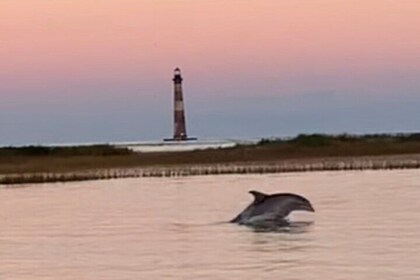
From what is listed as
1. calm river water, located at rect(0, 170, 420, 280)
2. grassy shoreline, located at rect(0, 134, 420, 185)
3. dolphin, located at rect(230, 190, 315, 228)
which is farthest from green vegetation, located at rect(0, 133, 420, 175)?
dolphin, located at rect(230, 190, 315, 228)

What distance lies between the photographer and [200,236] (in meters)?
26.9

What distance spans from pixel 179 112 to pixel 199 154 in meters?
22.0

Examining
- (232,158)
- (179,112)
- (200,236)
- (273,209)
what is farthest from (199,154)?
(200,236)

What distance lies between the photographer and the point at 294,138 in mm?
87375

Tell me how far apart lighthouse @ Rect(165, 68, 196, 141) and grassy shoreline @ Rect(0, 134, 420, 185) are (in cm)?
1173

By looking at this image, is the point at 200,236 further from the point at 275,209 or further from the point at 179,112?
the point at 179,112

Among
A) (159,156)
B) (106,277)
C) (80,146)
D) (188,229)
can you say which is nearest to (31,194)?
(188,229)

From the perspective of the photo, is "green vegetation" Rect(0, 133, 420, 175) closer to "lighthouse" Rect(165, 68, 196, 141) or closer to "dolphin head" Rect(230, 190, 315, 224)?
"lighthouse" Rect(165, 68, 196, 141)

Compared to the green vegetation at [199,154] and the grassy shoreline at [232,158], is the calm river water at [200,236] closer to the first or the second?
the grassy shoreline at [232,158]

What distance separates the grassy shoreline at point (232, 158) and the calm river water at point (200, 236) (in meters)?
14.8

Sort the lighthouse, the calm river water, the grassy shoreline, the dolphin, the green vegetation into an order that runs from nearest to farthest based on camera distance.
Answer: the calm river water
the dolphin
the grassy shoreline
the green vegetation
the lighthouse

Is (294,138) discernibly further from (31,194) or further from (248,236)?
(248,236)

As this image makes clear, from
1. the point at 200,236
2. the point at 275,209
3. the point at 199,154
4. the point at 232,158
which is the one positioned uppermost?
the point at 199,154

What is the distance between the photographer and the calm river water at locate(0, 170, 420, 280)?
68.3ft
